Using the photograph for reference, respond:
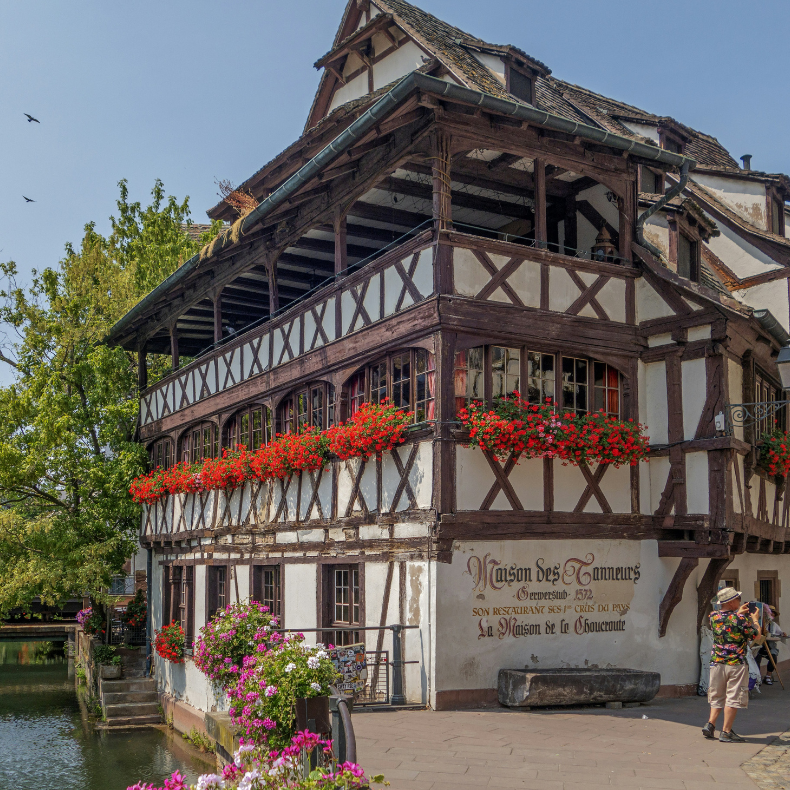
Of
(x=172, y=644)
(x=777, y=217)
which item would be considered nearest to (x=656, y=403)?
(x=777, y=217)

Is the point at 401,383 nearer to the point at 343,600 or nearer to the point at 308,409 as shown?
the point at 308,409

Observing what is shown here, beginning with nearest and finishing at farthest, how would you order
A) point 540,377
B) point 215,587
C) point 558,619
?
point 558,619 → point 540,377 → point 215,587

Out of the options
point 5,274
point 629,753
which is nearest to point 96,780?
point 629,753

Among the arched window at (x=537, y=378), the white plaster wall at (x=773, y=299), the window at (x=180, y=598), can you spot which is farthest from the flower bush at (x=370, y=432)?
the window at (x=180, y=598)

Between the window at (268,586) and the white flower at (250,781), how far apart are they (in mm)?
11611

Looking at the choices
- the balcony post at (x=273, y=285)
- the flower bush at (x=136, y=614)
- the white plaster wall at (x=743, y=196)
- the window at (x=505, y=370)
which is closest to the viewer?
the window at (x=505, y=370)

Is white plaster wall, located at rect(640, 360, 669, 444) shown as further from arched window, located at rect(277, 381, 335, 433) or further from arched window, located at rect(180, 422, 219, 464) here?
arched window, located at rect(180, 422, 219, 464)

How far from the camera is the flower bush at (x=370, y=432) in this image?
13055 mm

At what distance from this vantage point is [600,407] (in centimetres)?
1395

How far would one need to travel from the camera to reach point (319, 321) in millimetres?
16016

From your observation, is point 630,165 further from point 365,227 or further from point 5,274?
point 5,274

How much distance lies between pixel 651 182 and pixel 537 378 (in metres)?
4.69

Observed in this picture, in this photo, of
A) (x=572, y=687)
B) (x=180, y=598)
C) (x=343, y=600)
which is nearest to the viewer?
(x=572, y=687)

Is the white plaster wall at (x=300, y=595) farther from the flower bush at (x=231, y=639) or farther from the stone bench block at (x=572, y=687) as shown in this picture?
the stone bench block at (x=572, y=687)
